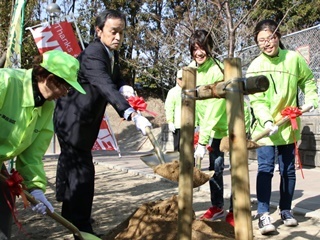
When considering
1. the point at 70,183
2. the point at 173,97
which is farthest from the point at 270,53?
the point at 173,97

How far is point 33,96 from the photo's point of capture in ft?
8.15

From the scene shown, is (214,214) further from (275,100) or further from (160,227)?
(275,100)

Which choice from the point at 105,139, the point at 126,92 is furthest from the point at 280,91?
the point at 105,139

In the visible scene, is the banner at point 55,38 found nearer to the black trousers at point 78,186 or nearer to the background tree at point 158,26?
the background tree at point 158,26

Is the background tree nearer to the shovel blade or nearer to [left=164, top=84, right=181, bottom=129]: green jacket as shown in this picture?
[left=164, top=84, right=181, bottom=129]: green jacket

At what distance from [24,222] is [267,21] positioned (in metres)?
2.95

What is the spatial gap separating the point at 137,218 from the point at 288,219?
Result: 1403 mm

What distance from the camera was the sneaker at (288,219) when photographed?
4129 millimetres

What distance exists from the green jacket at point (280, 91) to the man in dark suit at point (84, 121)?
129cm

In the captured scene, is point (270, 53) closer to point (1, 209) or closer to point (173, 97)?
point (1, 209)

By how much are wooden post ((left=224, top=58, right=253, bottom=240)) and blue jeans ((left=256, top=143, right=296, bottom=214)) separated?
1942 mm

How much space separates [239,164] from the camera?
7.00 ft

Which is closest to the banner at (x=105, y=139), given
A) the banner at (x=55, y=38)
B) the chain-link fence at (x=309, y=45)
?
the banner at (x=55, y=38)

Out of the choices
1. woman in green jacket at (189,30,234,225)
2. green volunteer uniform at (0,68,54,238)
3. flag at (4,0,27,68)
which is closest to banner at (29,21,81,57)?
flag at (4,0,27,68)
